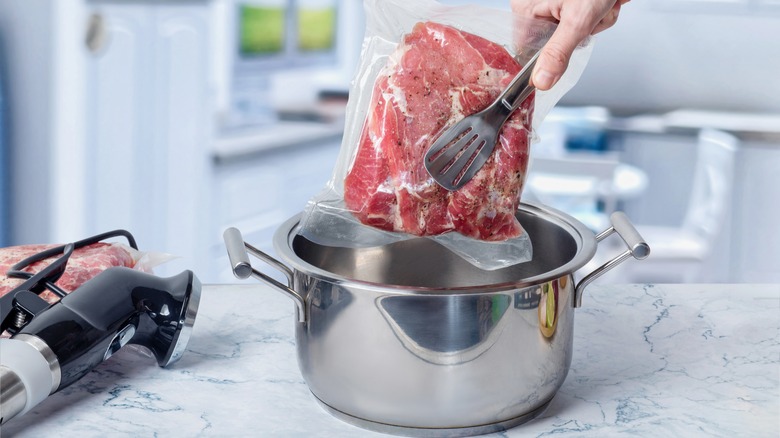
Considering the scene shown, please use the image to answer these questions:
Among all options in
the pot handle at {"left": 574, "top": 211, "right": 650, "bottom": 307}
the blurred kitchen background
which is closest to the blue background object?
the blurred kitchen background

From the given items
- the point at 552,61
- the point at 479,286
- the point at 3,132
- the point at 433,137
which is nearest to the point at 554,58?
the point at 552,61

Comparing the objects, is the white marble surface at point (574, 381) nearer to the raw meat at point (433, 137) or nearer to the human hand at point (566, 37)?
the raw meat at point (433, 137)

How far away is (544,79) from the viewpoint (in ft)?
2.79

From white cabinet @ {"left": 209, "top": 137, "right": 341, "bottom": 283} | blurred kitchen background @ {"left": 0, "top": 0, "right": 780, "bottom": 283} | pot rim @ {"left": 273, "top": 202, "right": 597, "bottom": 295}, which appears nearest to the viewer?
pot rim @ {"left": 273, "top": 202, "right": 597, "bottom": 295}

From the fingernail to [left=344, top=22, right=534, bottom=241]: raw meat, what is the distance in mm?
59

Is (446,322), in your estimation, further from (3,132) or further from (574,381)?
(3,132)

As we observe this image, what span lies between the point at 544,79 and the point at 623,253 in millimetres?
193

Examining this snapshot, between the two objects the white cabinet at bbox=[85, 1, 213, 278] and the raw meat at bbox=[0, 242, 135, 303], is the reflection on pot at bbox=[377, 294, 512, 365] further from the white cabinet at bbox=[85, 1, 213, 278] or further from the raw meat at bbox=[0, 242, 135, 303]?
the white cabinet at bbox=[85, 1, 213, 278]

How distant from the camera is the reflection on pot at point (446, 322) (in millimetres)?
763

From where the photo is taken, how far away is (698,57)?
153 inches

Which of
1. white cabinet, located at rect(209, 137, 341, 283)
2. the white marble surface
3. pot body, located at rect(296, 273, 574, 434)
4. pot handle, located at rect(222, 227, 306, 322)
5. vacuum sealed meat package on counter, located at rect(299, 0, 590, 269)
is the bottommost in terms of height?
white cabinet, located at rect(209, 137, 341, 283)

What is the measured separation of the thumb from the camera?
0.85 m

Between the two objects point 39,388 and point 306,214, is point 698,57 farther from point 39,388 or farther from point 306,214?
Result: point 39,388

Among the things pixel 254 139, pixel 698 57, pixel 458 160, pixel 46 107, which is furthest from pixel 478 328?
pixel 698 57
